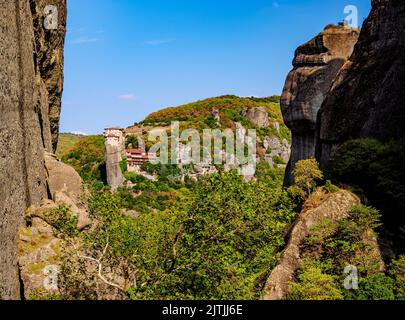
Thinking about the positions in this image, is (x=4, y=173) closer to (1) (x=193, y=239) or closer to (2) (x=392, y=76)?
(1) (x=193, y=239)

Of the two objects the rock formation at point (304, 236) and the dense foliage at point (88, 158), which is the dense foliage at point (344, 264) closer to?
the rock formation at point (304, 236)

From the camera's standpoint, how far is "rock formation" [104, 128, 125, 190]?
2931 inches

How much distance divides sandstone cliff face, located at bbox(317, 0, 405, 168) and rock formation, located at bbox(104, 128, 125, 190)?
166ft

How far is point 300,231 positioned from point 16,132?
44.2ft

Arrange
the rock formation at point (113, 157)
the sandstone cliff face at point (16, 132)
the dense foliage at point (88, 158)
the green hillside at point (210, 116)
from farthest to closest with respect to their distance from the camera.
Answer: the green hillside at point (210, 116)
the dense foliage at point (88, 158)
the rock formation at point (113, 157)
the sandstone cliff face at point (16, 132)

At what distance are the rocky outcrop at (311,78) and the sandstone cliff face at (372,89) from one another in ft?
23.9

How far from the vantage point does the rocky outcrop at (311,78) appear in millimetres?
37000

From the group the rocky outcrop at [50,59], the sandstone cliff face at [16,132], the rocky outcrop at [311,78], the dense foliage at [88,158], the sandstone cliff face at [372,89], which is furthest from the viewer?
the dense foliage at [88,158]

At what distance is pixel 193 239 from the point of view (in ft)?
50.3

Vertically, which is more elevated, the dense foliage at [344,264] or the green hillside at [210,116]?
the green hillside at [210,116]

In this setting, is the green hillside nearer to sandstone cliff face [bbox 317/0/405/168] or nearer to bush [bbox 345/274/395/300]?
sandstone cliff face [bbox 317/0/405/168]

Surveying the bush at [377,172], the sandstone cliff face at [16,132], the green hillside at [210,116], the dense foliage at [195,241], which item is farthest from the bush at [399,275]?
the green hillside at [210,116]

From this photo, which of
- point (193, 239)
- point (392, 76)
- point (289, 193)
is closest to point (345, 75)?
point (392, 76)

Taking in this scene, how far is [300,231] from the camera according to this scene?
730 inches
